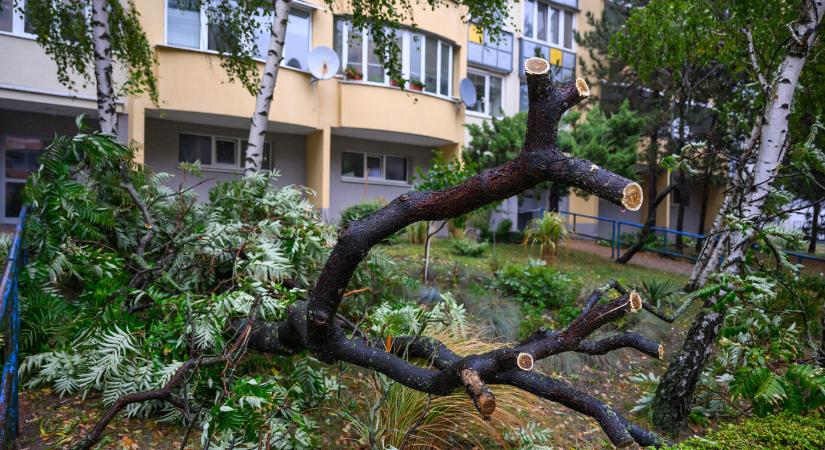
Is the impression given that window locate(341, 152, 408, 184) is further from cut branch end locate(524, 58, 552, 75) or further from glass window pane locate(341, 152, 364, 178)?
cut branch end locate(524, 58, 552, 75)

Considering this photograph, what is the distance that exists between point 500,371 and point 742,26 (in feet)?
19.8

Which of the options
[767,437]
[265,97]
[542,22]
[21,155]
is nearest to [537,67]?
[767,437]

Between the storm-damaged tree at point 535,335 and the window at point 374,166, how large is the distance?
1274 cm

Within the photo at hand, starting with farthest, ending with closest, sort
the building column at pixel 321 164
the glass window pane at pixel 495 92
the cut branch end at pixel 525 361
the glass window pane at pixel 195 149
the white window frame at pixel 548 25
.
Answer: the white window frame at pixel 548 25 → the glass window pane at pixel 495 92 → the building column at pixel 321 164 → the glass window pane at pixel 195 149 → the cut branch end at pixel 525 361

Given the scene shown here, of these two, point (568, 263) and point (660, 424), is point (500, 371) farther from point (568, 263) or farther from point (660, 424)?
point (568, 263)

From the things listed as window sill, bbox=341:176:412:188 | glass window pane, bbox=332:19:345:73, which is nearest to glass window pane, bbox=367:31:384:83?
glass window pane, bbox=332:19:345:73

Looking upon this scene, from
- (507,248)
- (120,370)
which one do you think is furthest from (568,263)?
(120,370)

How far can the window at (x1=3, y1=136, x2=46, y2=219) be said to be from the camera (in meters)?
11.6

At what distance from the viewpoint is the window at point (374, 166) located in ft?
51.4

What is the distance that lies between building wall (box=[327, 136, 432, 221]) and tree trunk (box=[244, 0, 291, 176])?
775 cm

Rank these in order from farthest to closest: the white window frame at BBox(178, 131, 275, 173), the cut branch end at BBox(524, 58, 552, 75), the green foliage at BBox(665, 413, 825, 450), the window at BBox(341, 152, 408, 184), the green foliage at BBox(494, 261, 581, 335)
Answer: the window at BBox(341, 152, 408, 184) → the white window frame at BBox(178, 131, 275, 173) → the green foliage at BBox(494, 261, 581, 335) → the green foliage at BBox(665, 413, 825, 450) → the cut branch end at BBox(524, 58, 552, 75)

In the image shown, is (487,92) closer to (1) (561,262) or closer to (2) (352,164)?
(2) (352,164)

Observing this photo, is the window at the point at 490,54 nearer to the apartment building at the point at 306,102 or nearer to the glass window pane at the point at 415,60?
the apartment building at the point at 306,102

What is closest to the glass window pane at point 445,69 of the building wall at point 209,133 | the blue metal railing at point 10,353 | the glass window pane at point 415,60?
the glass window pane at point 415,60
